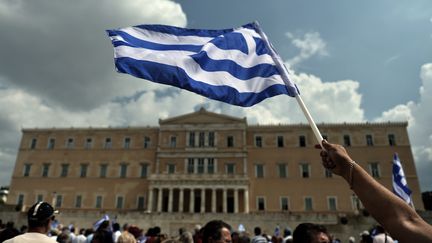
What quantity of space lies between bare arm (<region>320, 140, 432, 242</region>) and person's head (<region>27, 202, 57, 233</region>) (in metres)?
3.05

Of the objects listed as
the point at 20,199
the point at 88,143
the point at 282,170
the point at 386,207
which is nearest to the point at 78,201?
the point at 88,143

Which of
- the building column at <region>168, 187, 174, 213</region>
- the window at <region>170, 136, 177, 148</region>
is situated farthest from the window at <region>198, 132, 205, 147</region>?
the building column at <region>168, 187, 174, 213</region>

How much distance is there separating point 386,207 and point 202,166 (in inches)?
1627

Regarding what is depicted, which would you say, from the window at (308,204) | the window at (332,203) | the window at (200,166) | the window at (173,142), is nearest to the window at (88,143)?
the window at (173,142)

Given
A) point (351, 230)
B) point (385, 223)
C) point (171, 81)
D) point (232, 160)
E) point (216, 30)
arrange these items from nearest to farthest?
point (385, 223) → point (171, 81) → point (216, 30) → point (351, 230) → point (232, 160)

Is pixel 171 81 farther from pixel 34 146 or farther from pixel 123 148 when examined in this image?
pixel 34 146

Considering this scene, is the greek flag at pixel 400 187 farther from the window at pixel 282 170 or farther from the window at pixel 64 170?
the window at pixel 64 170

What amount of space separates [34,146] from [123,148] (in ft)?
42.4

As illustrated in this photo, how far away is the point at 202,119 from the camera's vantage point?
146 ft

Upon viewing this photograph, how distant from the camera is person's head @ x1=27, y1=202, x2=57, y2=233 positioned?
3.46 m

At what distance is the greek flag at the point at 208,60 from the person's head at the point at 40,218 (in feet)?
5.65

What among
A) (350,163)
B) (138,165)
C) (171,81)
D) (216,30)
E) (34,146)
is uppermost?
(34,146)

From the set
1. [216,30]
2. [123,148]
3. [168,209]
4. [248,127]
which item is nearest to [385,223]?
[216,30]

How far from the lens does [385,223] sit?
5.01ft
